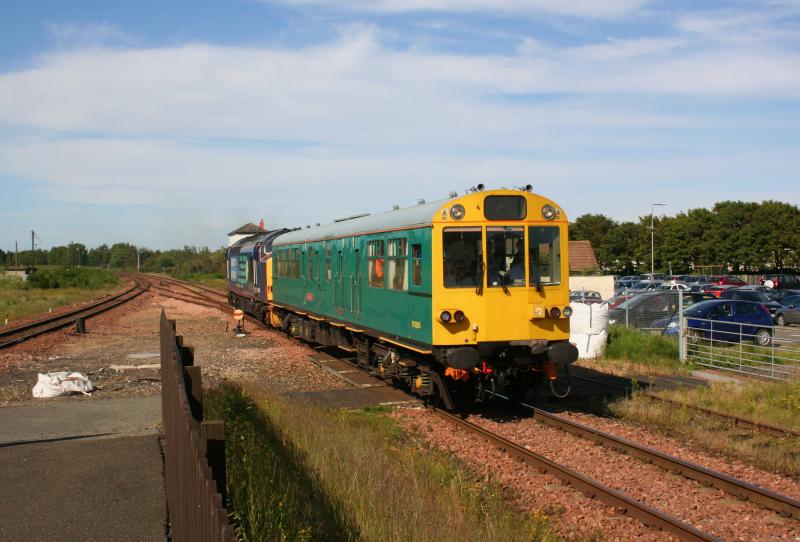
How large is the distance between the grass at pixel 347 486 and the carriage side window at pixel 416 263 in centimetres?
236

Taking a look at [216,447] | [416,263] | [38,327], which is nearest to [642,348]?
[416,263]

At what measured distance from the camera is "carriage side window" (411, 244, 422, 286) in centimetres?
1137

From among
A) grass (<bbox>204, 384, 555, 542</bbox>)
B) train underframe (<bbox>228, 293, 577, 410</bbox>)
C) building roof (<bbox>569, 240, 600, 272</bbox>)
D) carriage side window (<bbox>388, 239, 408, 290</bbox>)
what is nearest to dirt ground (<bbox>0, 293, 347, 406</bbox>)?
train underframe (<bbox>228, 293, 577, 410</bbox>)

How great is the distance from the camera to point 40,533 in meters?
5.79

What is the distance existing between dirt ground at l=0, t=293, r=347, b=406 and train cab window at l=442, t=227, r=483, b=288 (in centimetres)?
448

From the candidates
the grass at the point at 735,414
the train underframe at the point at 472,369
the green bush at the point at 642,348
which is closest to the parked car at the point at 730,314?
the green bush at the point at 642,348

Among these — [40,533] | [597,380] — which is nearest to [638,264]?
[597,380]

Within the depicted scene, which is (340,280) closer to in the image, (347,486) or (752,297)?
(347,486)

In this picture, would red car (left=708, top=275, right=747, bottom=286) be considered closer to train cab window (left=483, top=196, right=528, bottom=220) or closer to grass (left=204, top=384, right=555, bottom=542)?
train cab window (left=483, top=196, right=528, bottom=220)

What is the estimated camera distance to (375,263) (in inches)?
537

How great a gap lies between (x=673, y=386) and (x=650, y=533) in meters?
8.03

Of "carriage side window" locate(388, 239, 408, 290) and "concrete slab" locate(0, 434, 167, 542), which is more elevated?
"carriage side window" locate(388, 239, 408, 290)

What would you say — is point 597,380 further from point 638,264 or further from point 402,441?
point 638,264

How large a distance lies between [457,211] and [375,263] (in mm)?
3035
